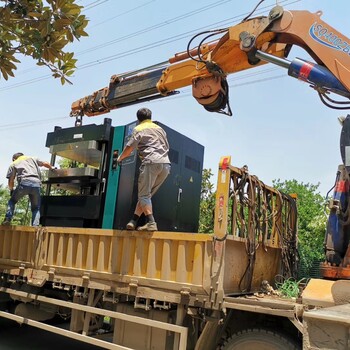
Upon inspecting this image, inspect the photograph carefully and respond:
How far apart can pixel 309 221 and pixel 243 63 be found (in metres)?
13.6

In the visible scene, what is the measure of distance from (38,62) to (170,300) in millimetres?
2684

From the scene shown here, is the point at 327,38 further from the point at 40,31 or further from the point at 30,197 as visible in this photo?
the point at 30,197

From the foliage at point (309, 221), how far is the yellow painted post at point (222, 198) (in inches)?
303

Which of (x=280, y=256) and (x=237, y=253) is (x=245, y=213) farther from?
(x=280, y=256)

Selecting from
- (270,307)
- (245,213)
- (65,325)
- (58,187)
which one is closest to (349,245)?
(270,307)

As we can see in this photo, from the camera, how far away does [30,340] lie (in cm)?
648

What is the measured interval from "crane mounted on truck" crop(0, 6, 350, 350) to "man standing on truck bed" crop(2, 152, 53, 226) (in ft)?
2.28

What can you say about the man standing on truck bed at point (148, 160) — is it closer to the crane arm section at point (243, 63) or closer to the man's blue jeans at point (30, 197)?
the crane arm section at point (243, 63)

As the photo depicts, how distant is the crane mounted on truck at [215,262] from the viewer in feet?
12.2

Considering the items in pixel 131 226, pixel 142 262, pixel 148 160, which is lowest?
pixel 142 262

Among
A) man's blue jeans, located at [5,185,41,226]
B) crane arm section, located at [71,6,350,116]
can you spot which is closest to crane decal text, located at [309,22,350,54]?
crane arm section, located at [71,6,350,116]

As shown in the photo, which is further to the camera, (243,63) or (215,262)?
(243,63)

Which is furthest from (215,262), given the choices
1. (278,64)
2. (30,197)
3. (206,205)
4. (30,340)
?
(206,205)

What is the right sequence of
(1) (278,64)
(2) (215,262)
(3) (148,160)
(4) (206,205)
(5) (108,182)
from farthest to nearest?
(4) (206,205), (5) (108,182), (3) (148,160), (1) (278,64), (2) (215,262)
